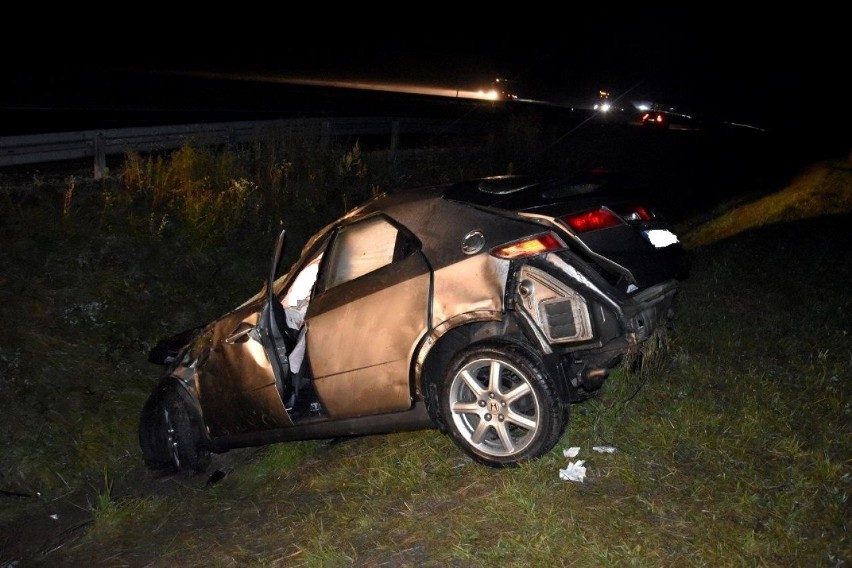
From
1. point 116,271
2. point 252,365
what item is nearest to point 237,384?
point 252,365

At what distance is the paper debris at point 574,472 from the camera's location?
14.7 feet

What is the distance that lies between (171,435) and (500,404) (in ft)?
10.4

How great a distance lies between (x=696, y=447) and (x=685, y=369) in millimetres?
1131

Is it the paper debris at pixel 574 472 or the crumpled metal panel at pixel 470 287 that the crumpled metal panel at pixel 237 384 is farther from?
the paper debris at pixel 574 472

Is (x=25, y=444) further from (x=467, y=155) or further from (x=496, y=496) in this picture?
(x=467, y=155)

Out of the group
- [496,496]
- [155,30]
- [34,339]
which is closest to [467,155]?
[34,339]

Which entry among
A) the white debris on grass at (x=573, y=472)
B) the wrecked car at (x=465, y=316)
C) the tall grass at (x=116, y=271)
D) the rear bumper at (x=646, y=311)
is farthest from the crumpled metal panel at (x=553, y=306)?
the tall grass at (x=116, y=271)

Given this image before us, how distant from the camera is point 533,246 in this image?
4566mm

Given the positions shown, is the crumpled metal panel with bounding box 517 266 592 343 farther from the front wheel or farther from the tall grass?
the tall grass

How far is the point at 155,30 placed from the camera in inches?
1577

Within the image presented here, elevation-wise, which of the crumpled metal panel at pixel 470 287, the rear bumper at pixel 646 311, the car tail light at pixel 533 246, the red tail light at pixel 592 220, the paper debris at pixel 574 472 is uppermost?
the red tail light at pixel 592 220

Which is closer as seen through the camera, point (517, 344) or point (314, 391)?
point (517, 344)

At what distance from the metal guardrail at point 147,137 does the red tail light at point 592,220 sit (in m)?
7.67

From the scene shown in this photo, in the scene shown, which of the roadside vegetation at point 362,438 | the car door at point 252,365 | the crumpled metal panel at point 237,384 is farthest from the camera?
the crumpled metal panel at point 237,384
